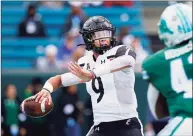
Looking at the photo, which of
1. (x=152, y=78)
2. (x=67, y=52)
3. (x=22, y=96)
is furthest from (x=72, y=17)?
(x=152, y=78)

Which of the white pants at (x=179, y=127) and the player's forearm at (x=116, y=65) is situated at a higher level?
the player's forearm at (x=116, y=65)

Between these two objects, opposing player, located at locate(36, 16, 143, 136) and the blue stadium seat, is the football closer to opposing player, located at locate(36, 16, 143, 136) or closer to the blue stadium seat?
opposing player, located at locate(36, 16, 143, 136)

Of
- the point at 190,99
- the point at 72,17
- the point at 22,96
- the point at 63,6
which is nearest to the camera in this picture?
the point at 190,99

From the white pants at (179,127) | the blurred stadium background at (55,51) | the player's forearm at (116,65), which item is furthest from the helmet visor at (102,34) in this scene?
the blurred stadium background at (55,51)

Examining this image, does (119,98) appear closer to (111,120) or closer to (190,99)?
(111,120)

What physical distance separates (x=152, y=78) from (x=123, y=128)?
986mm

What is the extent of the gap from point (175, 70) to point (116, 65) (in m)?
0.87

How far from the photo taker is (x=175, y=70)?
496 centimetres

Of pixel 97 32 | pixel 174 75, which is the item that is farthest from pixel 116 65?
pixel 174 75

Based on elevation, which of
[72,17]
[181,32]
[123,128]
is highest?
[72,17]

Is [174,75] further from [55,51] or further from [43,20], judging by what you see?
[43,20]

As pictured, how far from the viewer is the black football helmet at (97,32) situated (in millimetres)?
6066

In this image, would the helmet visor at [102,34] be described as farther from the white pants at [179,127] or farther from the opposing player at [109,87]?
the white pants at [179,127]

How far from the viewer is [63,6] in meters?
13.8
